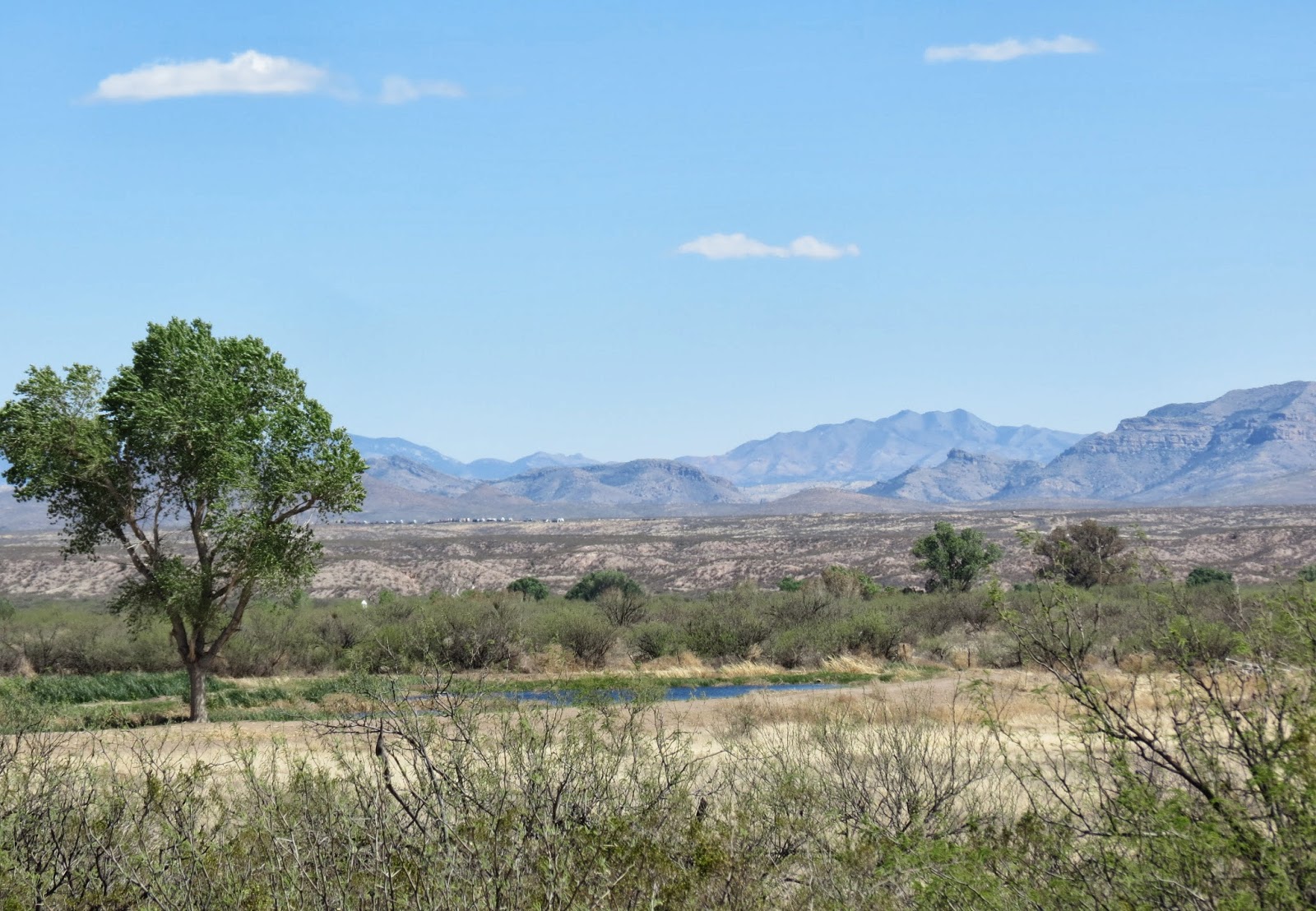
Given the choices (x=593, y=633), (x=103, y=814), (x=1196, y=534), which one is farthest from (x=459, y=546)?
(x=103, y=814)

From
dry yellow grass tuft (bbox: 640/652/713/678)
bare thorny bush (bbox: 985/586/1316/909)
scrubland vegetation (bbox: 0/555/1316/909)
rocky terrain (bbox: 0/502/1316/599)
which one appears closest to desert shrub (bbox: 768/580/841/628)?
dry yellow grass tuft (bbox: 640/652/713/678)

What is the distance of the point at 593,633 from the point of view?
153 ft

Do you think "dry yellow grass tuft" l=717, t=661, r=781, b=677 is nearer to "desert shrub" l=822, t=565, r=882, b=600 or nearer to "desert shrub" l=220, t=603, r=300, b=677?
"desert shrub" l=822, t=565, r=882, b=600

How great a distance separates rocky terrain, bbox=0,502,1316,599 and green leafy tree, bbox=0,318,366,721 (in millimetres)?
51006

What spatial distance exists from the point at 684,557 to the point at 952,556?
168ft

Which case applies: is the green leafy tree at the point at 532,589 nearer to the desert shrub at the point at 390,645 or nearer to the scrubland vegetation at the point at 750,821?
the desert shrub at the point at 390,645

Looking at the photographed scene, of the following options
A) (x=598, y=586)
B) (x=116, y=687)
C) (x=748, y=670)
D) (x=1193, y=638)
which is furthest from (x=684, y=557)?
(x=1193, y=638)

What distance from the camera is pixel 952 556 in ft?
196

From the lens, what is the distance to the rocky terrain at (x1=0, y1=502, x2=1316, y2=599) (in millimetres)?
87250

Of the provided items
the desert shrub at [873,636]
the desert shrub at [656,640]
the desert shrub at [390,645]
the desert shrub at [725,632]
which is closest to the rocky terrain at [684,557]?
the desert shrub at [873,636]

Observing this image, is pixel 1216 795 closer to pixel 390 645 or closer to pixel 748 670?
pixel 390 645

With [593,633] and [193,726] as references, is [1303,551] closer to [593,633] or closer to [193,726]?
[593,633]

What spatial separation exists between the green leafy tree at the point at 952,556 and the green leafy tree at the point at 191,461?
37278 mm

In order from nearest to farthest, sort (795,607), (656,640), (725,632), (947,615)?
(656,640), (725,632), (947,615), (795,607)
